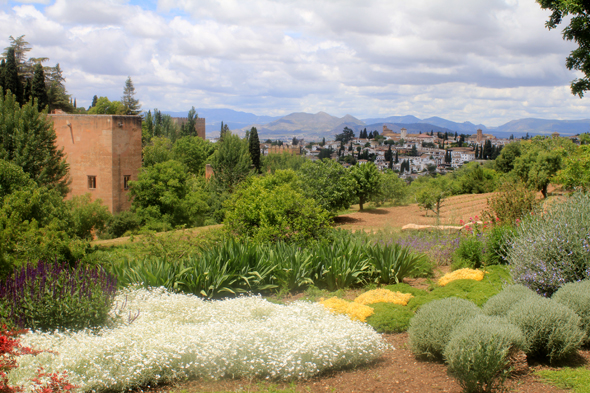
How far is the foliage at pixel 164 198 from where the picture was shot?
27500 millimetres

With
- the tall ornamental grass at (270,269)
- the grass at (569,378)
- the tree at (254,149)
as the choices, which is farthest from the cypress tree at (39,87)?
the grass at (569,378)

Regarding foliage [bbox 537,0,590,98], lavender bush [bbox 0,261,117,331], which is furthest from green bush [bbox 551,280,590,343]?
foliage [bbox 537,0,590,98]

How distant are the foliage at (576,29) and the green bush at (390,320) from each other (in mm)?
12771

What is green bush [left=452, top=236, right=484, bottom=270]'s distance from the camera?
29.3ft

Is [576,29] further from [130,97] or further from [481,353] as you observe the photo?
[130,97]

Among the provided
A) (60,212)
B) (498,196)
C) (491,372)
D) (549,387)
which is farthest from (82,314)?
(60,212)

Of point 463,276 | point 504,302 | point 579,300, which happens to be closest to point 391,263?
point 463,276

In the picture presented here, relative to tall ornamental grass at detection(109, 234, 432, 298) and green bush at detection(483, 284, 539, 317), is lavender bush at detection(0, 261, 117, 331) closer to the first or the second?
tall ornamental grass at detection(109, 234, 432, 298)

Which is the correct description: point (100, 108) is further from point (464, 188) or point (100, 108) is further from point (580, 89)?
point (580, 89)

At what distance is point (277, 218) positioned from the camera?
9930 mm

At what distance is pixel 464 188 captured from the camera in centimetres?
3922

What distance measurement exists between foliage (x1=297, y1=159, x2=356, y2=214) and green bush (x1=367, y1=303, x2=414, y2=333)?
1503cm

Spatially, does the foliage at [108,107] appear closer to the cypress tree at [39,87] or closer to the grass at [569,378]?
the cypress tree at [39,87]

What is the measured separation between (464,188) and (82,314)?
39.2 m
